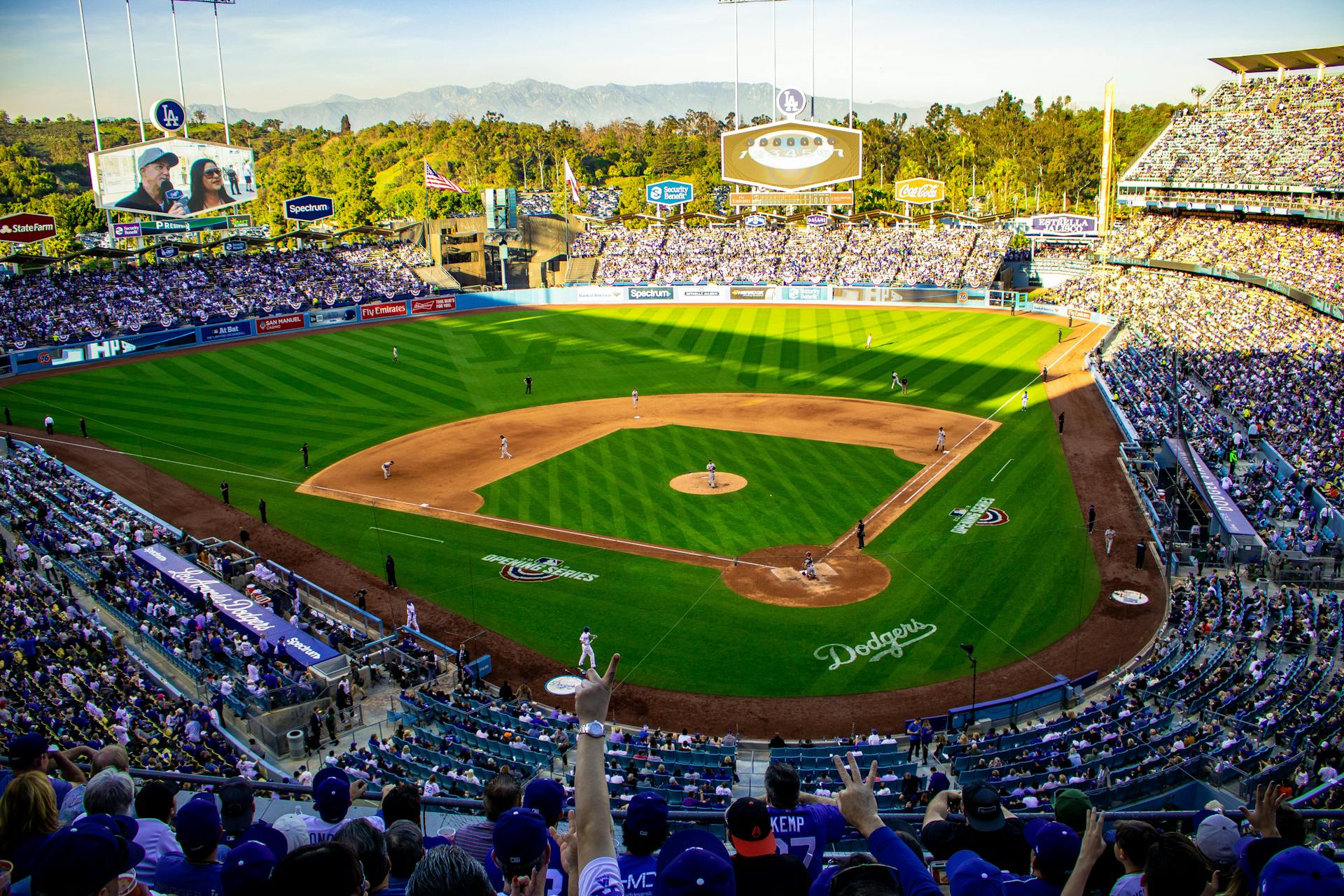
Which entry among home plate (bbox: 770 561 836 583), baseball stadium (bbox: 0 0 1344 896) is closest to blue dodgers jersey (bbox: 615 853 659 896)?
baseball stadium (bbox: 0 0 1344 896)

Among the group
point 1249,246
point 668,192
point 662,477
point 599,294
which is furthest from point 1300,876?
point 668,192

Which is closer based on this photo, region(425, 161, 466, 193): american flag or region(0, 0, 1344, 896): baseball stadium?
region(0, 0, 1344, 896): baseball stadium

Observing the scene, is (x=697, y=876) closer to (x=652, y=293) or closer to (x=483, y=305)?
(x=483, y=305)

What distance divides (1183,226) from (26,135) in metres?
190

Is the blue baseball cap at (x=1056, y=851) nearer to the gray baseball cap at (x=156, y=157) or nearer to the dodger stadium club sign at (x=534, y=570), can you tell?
the dodger stadium club sign at (x=534, y=570)

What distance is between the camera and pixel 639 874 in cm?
550

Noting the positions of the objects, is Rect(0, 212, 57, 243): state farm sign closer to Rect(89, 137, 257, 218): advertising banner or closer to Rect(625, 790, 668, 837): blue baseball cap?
Rect(89, 137, 257, 218): advertising banner

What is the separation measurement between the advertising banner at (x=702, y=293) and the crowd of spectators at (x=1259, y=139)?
33389 mm

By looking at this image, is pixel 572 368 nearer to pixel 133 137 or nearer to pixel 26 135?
pixel 133 137

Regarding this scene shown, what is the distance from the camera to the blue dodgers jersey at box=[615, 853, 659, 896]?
5457 millimetres

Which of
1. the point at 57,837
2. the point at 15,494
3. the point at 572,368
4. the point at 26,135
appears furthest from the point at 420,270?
the point at 26,135

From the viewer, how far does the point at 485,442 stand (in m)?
45.3

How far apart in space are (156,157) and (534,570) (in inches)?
2241

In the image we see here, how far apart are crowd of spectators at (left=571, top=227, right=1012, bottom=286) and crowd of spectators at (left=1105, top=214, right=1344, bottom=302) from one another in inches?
479
